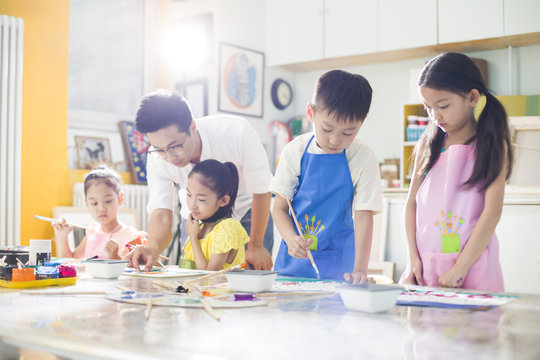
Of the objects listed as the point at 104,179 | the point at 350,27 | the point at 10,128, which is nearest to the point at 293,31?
the point at 350,27

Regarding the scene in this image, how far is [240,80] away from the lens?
4543 mm

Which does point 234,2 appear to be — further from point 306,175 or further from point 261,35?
point 306,175

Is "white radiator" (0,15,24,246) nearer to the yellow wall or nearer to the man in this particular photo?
the yellow wall

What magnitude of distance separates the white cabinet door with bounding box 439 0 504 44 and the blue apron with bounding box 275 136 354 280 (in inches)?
107

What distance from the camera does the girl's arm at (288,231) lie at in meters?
1.38

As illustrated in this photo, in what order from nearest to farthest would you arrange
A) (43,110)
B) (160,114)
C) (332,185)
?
(332,185) → (160,114) → (43,110)

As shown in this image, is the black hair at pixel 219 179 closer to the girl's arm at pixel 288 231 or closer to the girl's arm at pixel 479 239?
the girl's arm at pixel 288 231

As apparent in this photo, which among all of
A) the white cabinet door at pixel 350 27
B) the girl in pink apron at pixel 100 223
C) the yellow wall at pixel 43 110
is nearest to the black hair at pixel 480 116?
the girl in pink apron at pixel 100 223

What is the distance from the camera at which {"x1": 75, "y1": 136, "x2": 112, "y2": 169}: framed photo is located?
3.56 metres

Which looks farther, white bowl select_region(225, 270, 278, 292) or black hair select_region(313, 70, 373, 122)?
black hair select_region(313, 70, 373, 122)

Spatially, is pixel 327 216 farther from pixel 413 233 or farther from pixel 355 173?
pixel 413 233

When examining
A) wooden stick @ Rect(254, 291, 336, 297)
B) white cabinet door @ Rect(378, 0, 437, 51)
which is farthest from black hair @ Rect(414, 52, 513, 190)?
white cabinet door @ Rect(378, 0, 437, 51)

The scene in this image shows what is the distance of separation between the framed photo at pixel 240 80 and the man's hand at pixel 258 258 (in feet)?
8.55

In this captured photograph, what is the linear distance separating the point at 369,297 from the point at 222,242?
97 centimetres
